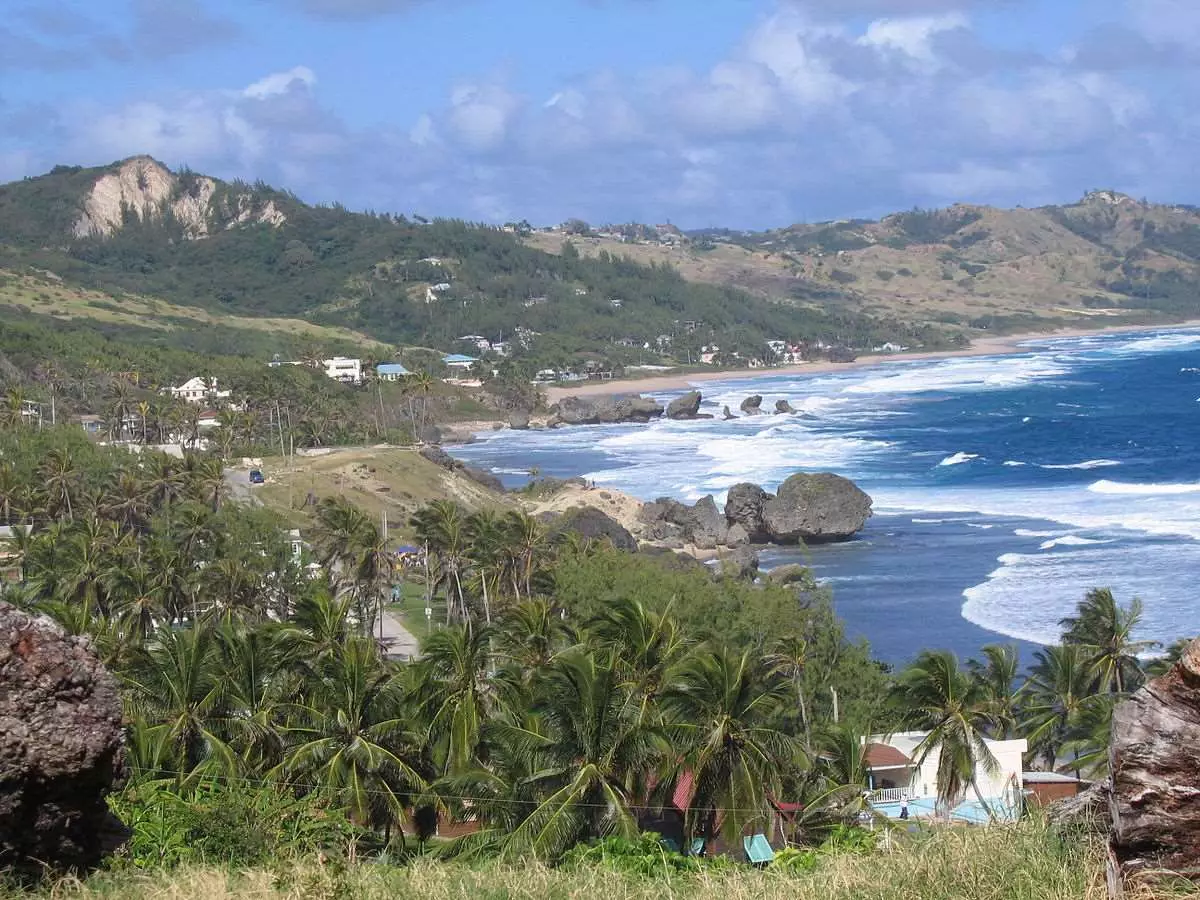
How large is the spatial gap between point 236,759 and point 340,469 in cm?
5993

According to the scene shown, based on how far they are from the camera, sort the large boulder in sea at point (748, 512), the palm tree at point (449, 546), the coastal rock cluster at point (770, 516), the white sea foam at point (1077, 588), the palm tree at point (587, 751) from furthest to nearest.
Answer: the large boulder in sea at point (748, 512) → the coastal rock cluster at point (770, 516) → the palm tree at point (449, 546) → the white sea foam at point (1077, 588) → the palm tree at point (587, 751)

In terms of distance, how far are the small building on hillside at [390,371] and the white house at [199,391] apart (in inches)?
683

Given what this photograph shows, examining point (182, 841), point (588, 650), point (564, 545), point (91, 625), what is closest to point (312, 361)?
point (564, 545)

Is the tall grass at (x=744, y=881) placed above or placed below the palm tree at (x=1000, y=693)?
above

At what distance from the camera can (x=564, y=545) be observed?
50.6 m

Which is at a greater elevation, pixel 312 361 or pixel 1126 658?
pixel 312 361

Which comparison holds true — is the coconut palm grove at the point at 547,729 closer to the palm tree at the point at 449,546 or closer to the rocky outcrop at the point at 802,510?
the palm tree at the point at 449,546

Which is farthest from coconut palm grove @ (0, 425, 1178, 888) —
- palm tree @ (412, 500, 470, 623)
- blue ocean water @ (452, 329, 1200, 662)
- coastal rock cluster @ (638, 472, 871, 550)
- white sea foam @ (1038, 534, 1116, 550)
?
coastal rock cluster @ (638, 472, 871, 550)

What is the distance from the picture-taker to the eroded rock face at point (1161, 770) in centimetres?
834

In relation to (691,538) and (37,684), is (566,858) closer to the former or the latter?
(37,684)

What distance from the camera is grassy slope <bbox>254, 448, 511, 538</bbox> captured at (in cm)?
7406

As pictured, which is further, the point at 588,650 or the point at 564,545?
the point at 564,545

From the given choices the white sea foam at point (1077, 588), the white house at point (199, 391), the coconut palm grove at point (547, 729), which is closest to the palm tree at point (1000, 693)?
the coconut palm grove at point (547, 729)

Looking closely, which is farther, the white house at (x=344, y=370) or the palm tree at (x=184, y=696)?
the white house at (x=344, y=370)
